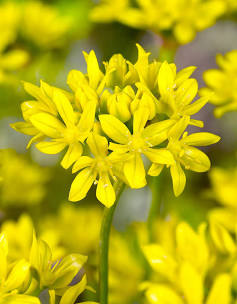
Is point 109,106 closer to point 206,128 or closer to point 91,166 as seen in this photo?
point 91,166

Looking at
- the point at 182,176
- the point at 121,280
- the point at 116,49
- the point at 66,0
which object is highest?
the point at 66,0

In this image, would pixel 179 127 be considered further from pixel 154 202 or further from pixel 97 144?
pixel 154 202

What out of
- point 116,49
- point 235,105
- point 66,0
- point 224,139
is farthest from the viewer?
point 66,0

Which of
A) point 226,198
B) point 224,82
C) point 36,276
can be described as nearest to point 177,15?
point 224,82

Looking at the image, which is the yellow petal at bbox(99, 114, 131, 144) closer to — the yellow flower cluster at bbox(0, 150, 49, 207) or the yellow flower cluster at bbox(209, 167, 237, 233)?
the yellow flower cluster at bbox(209, 167, 237, 233)

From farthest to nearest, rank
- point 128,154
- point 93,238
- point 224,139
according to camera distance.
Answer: point 224,139
point 93,238
point 128,154

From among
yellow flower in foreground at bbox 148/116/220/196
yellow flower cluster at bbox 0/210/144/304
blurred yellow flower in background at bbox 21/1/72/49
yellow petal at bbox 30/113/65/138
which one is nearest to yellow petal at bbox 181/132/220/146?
yellow flower in foreground at bbox 148/116/220/196

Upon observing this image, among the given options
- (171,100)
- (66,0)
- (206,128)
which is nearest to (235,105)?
(171,100)

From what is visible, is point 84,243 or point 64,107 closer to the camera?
point 64,107
